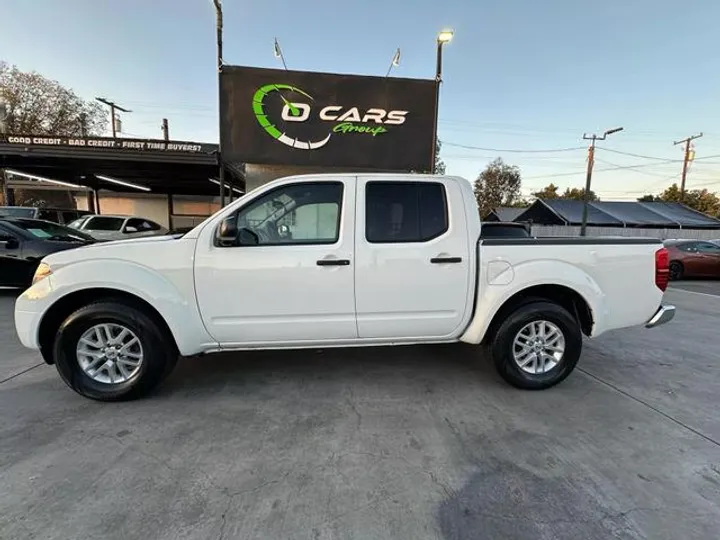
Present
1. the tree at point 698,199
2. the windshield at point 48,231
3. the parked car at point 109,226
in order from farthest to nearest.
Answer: the tree at point 698,199
the parked car at point 109,226
the windshield at point 48,231

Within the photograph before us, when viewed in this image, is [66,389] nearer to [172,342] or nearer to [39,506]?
[172,342]

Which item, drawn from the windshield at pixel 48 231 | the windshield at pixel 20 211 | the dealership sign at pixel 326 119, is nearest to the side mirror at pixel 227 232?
the windshield at pixel 48 231

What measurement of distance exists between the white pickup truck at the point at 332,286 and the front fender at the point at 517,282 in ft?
0.04

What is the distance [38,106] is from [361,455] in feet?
112

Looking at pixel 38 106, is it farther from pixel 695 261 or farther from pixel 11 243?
pixel 695 261

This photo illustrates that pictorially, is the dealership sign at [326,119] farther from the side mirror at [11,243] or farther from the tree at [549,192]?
the tree at [549,192]

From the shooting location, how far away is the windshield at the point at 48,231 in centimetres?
742

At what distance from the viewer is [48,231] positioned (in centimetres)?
777

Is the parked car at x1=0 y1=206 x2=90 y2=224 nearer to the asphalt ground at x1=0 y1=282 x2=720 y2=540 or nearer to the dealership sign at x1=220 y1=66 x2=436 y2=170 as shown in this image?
the dealership sign at x1=220 y1=66 x2=436 y2=170

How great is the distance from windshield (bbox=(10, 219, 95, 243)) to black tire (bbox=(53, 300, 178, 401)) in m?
5.70

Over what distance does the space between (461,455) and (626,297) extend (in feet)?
8.00

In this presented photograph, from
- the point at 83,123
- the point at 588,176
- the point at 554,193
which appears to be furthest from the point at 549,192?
the point at 83,123

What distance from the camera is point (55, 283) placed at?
319 cm

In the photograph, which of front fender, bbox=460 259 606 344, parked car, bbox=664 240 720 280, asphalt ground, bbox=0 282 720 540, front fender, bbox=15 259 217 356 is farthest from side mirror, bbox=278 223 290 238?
parked car, bbox=664 240 720 280
